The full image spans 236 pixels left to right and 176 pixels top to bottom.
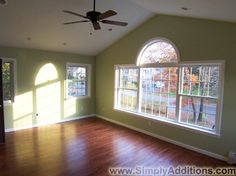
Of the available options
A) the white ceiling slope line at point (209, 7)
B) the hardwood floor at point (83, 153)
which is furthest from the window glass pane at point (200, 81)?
the hardwood floor at point (83, 153)

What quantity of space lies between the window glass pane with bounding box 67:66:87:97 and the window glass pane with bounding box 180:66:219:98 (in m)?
3.72

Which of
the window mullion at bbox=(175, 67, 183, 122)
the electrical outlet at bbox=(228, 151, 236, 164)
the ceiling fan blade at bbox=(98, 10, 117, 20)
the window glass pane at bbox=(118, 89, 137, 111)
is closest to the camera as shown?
the ceiling fan blade at bbox=(98, 10, 117, 20)

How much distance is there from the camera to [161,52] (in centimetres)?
477

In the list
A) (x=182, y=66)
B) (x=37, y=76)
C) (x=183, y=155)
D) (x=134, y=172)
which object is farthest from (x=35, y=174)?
(x=182, y=66)

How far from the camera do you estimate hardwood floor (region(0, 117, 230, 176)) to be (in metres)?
3.19

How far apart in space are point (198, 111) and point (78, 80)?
166 inches

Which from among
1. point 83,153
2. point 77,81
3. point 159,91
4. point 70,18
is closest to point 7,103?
point 77,81

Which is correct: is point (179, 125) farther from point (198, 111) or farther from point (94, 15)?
point (94, 15)

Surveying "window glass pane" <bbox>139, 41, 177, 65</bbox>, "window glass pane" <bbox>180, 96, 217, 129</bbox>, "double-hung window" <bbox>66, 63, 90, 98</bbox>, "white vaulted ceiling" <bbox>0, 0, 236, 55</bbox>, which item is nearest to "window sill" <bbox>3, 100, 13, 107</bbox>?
"white vaulted ceiling" <bbox>0, 0, 236, 55</bbox>

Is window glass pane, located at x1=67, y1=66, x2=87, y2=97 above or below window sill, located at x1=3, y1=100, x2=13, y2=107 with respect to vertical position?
above

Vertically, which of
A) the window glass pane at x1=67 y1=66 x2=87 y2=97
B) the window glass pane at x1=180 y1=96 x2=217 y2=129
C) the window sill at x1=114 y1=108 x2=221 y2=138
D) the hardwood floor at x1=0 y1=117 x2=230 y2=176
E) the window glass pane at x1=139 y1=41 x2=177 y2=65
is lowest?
the hardwood floor at x1=0 y1=117 x2=230 y2=176

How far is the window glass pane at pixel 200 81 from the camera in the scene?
3798 mm

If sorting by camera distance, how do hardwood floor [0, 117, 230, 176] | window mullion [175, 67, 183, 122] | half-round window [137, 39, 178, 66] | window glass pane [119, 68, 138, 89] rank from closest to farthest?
hardwood floor [0, 117, 230, 176], window mullion [175, 67, 183, 122], half-round window [137, 39, 178, 66], window glass pane [119, 68, 138, 89]

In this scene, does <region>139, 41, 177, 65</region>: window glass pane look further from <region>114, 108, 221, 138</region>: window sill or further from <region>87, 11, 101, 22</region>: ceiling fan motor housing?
<region>87, 11, 101, 22</region>: ceiling fan motor housing
